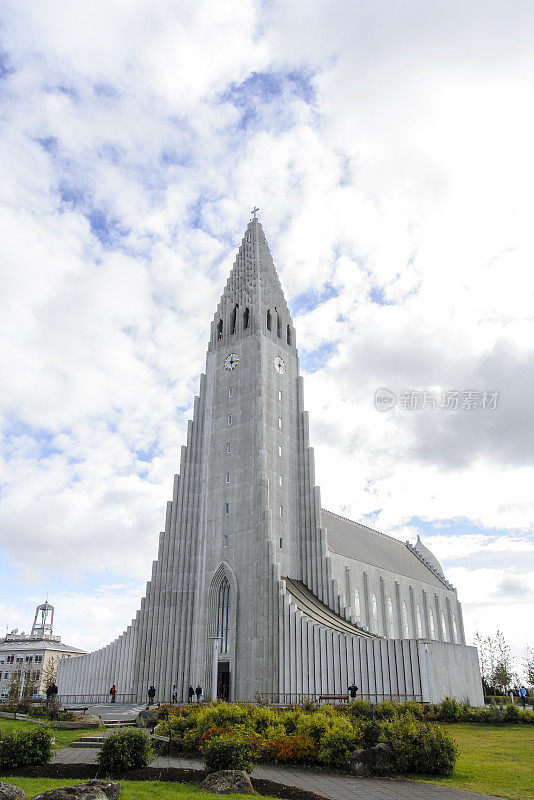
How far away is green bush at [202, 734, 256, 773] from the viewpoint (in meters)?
16.2

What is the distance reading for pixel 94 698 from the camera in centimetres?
5600

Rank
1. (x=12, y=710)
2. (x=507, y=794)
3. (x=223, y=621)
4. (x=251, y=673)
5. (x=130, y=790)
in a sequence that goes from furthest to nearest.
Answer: (x=223, y=621) → (x=251, y=673) → (x=12, y=710) → (x=507, y=794) → (x=130, y=790)

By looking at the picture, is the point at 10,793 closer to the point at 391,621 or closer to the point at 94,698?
the point at 94,698

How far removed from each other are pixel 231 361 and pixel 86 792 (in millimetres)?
51105

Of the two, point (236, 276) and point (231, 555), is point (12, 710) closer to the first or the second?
point (231, 555)

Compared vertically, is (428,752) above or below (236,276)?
below

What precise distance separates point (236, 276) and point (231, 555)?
3076cm

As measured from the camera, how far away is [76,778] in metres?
16.4

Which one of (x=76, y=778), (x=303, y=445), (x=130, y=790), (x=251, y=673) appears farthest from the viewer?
(x=303, y=445)

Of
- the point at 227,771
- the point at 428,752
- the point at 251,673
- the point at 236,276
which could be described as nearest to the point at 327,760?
the point at 428,752

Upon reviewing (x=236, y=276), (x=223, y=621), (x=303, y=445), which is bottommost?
(x=223, y=621)

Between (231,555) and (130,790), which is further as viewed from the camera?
(231,555)

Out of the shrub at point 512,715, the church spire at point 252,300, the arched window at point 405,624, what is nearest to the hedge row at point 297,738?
the shrub at point 512,715

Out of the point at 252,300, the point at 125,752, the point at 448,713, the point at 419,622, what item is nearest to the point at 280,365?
the point at 252,300
